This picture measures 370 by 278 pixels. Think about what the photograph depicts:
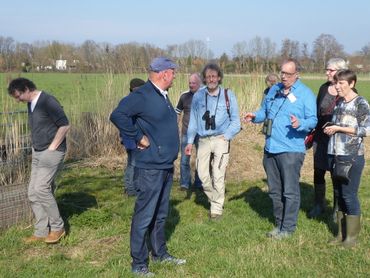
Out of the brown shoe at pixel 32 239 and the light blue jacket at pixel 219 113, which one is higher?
the light blue jacket at pixel 219 113

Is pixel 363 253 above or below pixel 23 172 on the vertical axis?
below

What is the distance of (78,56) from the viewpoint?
35.6 ft

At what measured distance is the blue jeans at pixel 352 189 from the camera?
15.4 ft

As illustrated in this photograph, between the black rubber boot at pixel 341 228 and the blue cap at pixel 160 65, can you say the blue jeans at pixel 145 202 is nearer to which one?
the blue cap at pixel 160 65

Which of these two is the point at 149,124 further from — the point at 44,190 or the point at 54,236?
the point at 54,236

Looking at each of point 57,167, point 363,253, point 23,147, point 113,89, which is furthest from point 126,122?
point 113,89

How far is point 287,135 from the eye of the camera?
197 inches

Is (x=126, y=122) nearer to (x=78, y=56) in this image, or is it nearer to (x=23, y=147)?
(x=23, y=147)

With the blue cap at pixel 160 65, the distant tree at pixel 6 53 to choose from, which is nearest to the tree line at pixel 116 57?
the distant tree at pixel 6 53

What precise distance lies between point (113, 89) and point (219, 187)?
512 centimetres

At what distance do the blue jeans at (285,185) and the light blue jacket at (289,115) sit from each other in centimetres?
11

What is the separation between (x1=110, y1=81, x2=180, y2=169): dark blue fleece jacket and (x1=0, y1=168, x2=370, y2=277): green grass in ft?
3.65

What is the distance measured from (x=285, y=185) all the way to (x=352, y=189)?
712 millimetres

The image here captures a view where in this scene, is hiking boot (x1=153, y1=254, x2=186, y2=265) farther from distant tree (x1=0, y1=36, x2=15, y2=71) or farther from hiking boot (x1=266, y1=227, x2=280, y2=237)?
distant tree (x1=0, y1=36, x2=15, y2=71)
